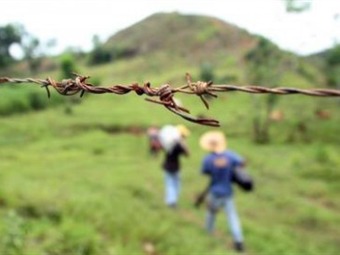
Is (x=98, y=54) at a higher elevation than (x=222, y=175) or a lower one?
higher

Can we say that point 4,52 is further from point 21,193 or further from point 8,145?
point 21,193

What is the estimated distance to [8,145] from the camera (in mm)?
15523

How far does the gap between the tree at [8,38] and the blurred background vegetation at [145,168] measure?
0.08 metres

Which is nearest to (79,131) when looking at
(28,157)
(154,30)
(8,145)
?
(8,145)

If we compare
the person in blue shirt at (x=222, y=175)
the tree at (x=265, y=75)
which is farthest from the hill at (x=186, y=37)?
the person in blue shirt at (x=222, y=175)

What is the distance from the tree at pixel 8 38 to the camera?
33987 mm

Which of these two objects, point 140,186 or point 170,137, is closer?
point 170,137

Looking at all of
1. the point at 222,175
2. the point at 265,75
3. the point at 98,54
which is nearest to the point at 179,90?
the point at 222,175

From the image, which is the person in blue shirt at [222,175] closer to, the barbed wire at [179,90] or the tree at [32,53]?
the barbed wire at [179,90]

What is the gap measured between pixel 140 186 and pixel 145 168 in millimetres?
3352

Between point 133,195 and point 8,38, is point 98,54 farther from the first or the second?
point 133,195

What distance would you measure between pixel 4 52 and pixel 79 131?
16.3 metres

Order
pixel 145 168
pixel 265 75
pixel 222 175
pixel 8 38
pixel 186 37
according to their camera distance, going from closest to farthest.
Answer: pixel 222 175 < pixel 145 168 < pixel 265 75 < pixel 8 38 < pixel 186 37

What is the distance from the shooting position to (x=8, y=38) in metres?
35.0
